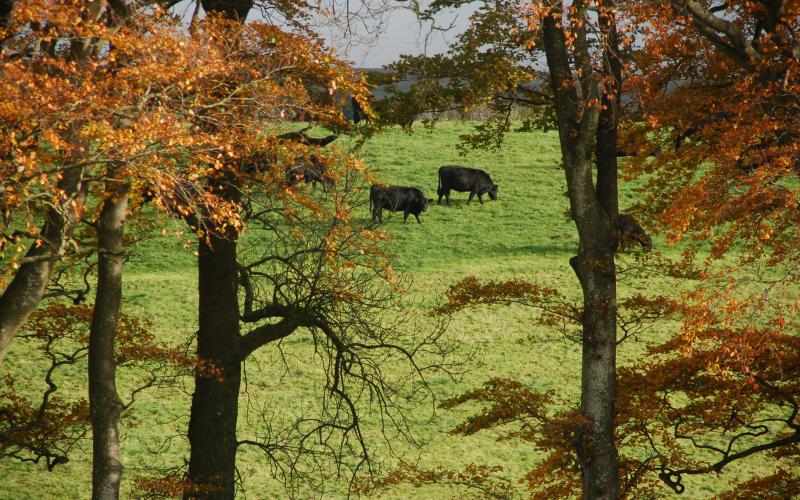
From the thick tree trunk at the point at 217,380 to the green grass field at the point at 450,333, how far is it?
1.16 metres

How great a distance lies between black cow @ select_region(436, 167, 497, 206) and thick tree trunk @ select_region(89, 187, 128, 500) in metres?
29.0

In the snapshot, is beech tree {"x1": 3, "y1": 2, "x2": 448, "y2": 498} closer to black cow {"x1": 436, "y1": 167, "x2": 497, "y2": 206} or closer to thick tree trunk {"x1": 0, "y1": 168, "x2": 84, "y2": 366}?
thick tree trunk {"x1": 0, "y1": 168, "x2": 84, "y2": 366}

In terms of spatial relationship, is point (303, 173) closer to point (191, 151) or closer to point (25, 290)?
point (191, 151)

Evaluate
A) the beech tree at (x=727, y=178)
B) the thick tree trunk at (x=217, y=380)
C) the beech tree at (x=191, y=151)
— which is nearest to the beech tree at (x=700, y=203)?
the beech tree at (x=727, y=178)

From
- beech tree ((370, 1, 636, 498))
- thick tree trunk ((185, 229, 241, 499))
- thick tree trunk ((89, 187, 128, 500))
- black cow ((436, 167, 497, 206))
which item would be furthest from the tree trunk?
black cow ((436, 167, 497, 206))

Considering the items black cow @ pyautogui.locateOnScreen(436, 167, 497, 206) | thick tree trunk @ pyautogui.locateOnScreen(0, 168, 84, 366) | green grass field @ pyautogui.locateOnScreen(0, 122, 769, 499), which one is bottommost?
green grass field @ pyautogui.locateOnScreen(0, 122, 769, 499)

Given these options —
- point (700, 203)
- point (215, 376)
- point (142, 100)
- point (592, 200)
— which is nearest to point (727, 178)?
point (700, 203)

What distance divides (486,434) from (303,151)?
1310 centimetres

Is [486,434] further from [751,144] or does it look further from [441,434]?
[751,144]

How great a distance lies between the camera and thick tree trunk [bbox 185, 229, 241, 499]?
48.6 ft

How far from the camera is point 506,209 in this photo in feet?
135

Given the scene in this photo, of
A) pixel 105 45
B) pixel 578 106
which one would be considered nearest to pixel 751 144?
pixel 578 106

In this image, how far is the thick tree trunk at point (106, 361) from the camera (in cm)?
1277

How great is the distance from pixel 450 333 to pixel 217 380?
1445cm
